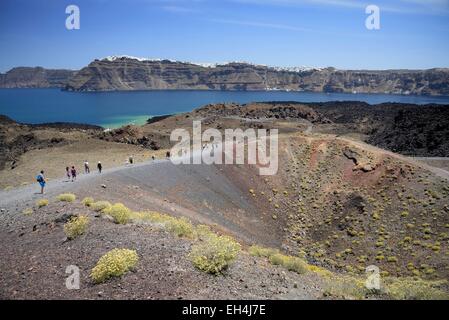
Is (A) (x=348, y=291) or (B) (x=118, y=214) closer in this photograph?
(A) (x=348, y=291)

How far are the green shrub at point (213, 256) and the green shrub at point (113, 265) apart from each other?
2.03 m

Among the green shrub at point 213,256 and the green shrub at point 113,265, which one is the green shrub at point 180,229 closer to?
the green shrub at point 213,256

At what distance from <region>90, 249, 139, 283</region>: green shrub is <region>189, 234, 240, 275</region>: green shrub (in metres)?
2.03

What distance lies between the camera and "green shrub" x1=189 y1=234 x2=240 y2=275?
41.9ft

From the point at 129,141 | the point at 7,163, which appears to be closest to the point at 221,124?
the point at 129,141

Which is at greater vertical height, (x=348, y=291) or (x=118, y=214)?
(x=118, y=214)

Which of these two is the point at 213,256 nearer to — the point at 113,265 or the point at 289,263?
the point at 113,265

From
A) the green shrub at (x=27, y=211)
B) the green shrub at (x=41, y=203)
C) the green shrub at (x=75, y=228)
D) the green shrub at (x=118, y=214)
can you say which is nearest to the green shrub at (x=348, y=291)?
the green shrub at (x=118, y=214)

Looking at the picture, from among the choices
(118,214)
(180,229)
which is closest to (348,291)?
(180,229)

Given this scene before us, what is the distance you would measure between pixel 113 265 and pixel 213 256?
3277mm

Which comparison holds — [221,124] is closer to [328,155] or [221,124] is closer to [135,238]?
[328,155]

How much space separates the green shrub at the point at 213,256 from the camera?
12.8 metres

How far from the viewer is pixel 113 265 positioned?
12.2 metres

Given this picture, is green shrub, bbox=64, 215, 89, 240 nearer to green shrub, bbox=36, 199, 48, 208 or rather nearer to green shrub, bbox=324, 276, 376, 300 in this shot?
green shrub, bbox=36, 199, 48, 208
